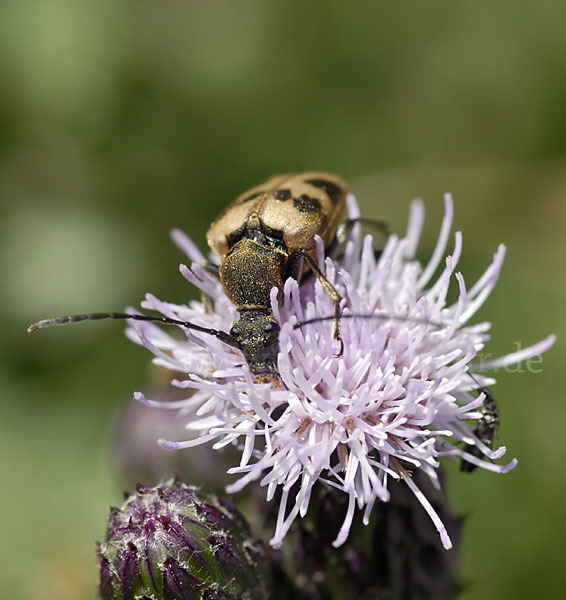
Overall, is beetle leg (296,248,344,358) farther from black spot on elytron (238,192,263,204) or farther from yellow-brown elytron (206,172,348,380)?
black spot on elytron (238,192,263,204)

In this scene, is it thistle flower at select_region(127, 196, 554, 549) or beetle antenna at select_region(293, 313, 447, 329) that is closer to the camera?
thistle flower at select_region(127, 196, 554, 549)

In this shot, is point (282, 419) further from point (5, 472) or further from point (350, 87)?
point (350, 87)

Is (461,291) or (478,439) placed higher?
(461,291)

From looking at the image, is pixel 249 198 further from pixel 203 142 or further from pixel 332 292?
pixel 203 142

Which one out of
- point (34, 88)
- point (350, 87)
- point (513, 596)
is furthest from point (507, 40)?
point (513, 596)

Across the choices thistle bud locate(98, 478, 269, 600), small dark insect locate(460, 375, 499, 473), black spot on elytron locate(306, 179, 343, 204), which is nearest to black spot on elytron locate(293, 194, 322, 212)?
black spot on elytron locate(306, 179, 343, 204)

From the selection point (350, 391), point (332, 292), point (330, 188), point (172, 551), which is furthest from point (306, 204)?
point (172, 551)

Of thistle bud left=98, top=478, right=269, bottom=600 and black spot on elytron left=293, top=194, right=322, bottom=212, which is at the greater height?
black spot on elytron left=293, top=194, right=322, bottom=212
